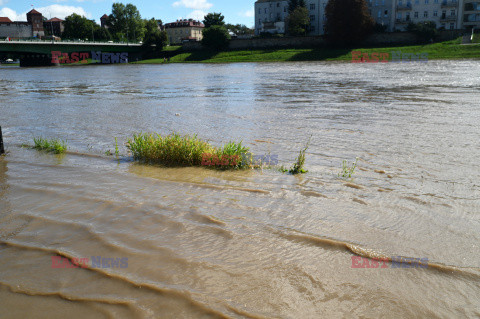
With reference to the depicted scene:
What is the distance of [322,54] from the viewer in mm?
65562

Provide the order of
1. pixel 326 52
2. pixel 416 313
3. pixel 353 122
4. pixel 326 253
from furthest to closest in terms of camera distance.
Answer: pixel 326 52
pixel 353 122
pixel 326 253
pixel 416 313

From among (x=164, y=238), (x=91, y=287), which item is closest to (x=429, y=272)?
(x=164, y=238)

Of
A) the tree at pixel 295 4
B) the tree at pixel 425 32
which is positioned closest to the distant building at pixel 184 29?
the tree at pixel 295 4

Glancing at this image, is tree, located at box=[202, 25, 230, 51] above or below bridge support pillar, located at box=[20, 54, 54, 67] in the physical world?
above

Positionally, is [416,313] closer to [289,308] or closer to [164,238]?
[289,308]

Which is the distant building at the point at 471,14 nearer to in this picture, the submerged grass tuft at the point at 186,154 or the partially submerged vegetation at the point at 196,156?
the partially submerged vegetation at the point at 196,156

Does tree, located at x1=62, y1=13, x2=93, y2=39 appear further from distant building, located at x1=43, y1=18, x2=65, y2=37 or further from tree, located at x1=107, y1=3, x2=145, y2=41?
distant building, located at x1=43, y1=18, x2=65, y2=37

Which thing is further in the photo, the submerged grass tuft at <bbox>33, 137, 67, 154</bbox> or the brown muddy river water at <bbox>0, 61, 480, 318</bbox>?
the submerged grass tuft at <bbox>33, 137, 67, 154</bbox>

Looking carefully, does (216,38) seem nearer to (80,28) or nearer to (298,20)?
(298,20)

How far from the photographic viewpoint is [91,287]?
328 cm

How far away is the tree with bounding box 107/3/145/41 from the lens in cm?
12500

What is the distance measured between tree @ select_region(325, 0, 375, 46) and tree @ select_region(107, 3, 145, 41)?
246ft

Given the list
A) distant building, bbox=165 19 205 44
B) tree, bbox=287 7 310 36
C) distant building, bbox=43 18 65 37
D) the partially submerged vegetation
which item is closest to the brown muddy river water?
the partially submerged vegetation

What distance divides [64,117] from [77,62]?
3377 inches
